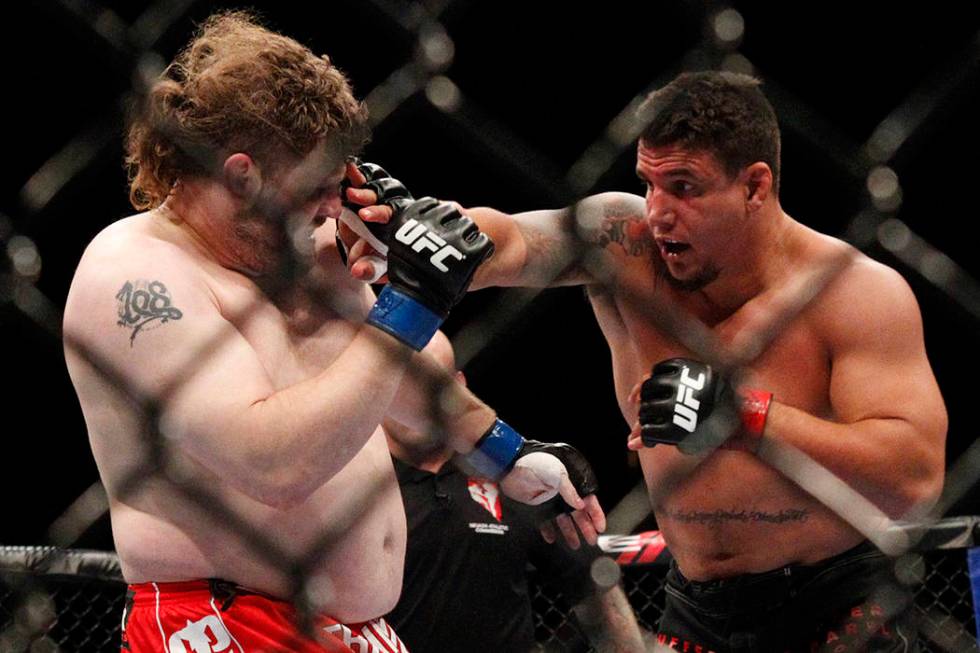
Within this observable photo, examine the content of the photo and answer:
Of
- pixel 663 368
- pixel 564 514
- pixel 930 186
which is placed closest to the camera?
pixel 663 368

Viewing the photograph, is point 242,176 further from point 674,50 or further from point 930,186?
point 930,186

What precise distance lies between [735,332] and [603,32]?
2.03 ft

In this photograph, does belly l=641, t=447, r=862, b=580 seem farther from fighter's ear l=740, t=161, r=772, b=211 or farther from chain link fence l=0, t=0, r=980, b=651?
chain link fence l=0, t=0, r=980, b=651

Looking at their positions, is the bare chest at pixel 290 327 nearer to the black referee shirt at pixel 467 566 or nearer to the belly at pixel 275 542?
the belly at pixel 275 542

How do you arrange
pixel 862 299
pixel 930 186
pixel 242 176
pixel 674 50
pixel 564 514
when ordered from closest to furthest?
pixel 242 176, pixel 564 514, pixel 862 299, pixel 674 50, pixel 930 186

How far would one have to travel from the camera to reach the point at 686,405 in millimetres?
1654

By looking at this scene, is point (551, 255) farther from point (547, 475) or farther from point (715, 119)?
point (547, 475)

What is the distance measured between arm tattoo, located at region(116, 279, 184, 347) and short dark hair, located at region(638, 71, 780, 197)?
34.3 inches

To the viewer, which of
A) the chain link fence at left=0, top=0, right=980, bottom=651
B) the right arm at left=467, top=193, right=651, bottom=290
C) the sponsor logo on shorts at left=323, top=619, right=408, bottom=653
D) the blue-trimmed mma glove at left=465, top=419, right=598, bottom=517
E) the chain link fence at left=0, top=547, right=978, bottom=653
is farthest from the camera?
the chain link fence at left=0, top=547, right=978, bottom=653

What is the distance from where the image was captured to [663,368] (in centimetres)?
171

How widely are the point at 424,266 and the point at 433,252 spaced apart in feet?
0.06

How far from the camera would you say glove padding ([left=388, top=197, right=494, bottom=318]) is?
51.6 inches

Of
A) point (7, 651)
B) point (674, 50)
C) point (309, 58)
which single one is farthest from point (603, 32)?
point (7, 651)

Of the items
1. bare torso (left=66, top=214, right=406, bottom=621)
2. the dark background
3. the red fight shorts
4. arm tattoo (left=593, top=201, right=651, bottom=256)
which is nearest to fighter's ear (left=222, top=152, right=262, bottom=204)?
bare torso (left=66, top=214, right=406, bottom=621)
